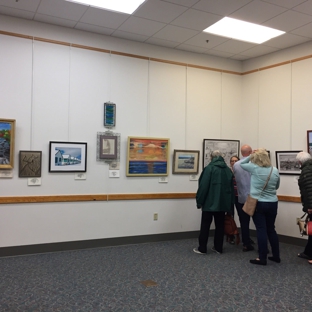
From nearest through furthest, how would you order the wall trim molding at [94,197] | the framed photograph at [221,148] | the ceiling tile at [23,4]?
the ceiling tile at [23,4] < the wall trim molding at [94,197] < the framed photograph at [221,148]

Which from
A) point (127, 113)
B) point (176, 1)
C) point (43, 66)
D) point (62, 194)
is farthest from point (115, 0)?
point (62, 194)

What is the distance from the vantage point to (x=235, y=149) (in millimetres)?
7332

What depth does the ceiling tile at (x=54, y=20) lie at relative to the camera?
5.31 m

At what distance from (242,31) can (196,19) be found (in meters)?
1.01

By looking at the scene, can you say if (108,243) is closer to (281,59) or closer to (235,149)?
(235,149)

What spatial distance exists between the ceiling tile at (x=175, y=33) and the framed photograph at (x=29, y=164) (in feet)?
9.50

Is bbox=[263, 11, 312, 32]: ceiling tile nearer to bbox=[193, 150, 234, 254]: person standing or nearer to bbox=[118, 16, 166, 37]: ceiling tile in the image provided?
bbox=[118, 16, 166, 37]: ceiling tile

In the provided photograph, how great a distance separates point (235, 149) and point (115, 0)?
3966 mm

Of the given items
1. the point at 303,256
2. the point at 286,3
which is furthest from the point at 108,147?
the point at 303,256

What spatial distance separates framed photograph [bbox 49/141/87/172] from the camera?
555cm

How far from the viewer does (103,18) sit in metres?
5.32

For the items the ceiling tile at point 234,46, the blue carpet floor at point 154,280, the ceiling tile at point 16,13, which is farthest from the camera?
the ceiling tile at point 234,46

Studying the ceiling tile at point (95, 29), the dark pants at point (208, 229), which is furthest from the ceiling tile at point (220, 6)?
the dark pants at point (208, 229)

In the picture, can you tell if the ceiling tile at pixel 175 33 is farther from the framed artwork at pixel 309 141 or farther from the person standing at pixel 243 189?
the framed artwork at pixel 309 141
